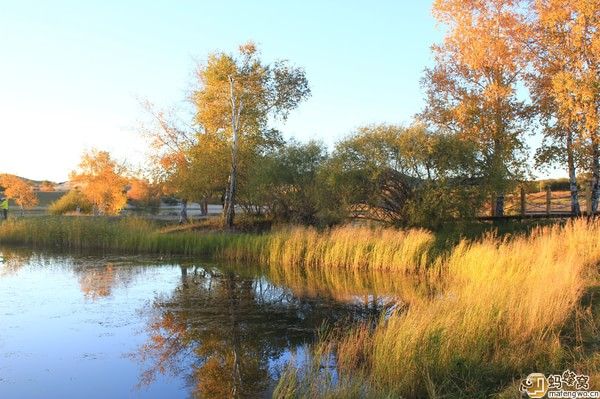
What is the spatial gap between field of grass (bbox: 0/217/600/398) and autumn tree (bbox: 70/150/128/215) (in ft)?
59.9

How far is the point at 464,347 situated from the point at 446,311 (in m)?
0.96

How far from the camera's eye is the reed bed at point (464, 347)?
18.4ft

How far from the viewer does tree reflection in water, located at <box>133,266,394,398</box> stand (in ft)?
22.4

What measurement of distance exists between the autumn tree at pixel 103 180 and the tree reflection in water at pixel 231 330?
21.0 meters

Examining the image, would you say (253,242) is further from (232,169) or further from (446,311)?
(446,311)

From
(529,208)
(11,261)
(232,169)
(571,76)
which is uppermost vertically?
(571,76)

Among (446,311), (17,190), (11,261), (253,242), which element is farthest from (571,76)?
(17,190)

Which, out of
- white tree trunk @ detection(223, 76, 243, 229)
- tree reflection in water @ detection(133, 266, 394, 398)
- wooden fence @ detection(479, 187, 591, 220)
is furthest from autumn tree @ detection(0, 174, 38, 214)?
wooden fence @ detection(479, 187, 591, 220)

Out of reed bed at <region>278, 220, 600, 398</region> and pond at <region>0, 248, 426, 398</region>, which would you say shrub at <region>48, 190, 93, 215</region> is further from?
reed bed at <region>278, 220, 600, 398</region>

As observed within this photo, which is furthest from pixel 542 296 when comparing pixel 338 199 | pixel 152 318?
pixel 338 199

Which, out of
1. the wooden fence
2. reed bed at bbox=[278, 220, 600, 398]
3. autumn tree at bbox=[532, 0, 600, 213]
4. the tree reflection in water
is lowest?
the tree reflection in water

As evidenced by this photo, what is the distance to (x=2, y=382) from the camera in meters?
6.75

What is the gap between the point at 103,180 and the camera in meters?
32.8

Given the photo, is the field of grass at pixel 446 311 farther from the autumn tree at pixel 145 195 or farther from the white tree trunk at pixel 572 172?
the autumn tree at pixel 145 195
